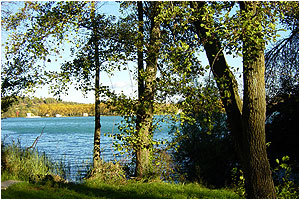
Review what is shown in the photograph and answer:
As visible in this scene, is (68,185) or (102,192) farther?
(68,185)

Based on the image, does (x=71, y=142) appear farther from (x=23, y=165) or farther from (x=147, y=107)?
(x=147, y=107)

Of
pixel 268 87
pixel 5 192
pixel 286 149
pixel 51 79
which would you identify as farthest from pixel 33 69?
pixel 286 149

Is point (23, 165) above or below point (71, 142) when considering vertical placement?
above

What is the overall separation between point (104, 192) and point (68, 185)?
760 mm

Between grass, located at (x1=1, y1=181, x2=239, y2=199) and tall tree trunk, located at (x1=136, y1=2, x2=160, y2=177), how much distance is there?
2.66 feet

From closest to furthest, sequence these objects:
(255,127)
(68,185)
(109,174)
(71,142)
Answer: (255,127) < (68,185) < (109,174) < (71,142)

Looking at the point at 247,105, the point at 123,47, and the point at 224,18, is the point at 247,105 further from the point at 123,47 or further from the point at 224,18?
the point at 123,47

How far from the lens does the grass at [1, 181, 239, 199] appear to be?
202 inches

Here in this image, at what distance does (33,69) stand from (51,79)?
1.66 ft

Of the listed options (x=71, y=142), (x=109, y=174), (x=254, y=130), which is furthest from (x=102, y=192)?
(x=71, y=142)

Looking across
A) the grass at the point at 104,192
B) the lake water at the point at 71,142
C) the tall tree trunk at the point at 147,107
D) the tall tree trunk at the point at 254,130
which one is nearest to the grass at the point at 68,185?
the grass at the point at 104,192

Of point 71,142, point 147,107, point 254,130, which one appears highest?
point 147,107

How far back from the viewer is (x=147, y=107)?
6.82 metres

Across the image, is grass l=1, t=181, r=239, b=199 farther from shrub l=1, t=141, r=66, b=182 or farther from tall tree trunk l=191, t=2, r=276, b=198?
tall tree trunk l=191, t=2, r=276, b=198
